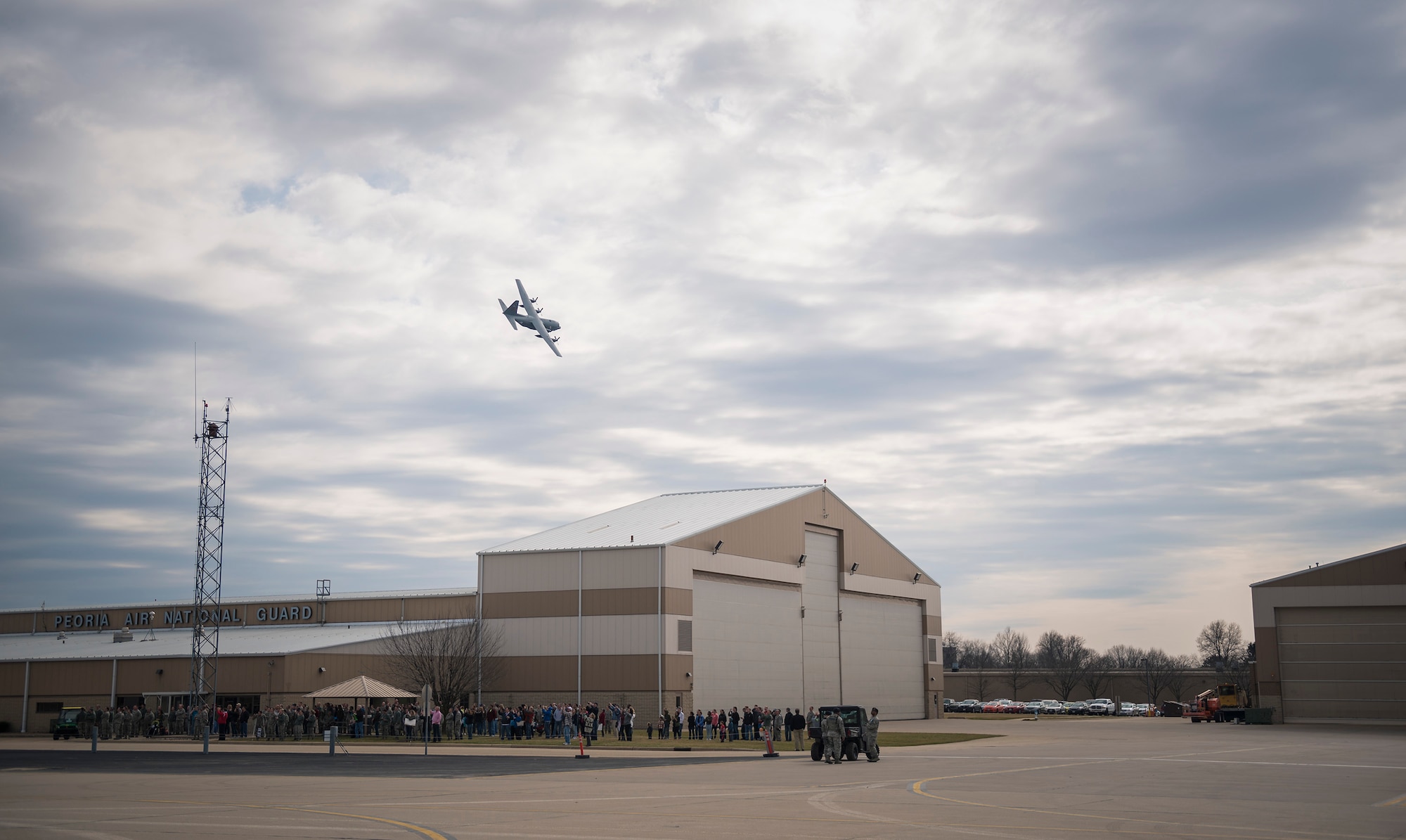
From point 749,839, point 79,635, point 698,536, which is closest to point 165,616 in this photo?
Answer: point 79,635

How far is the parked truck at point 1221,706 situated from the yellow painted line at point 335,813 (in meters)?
67.2

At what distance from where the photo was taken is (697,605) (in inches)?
2344

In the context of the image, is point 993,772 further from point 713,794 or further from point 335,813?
point 335,813

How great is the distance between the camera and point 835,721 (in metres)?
34.9

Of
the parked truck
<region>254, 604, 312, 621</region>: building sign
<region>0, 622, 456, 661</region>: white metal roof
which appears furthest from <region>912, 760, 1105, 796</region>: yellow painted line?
<region>254, 604, 312, 621</region>: building sign

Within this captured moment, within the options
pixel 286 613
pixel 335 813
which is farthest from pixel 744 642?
pixel 335 813

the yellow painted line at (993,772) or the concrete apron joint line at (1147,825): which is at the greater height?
the concrete apron joint line at (1147,825)

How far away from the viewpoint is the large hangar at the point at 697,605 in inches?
2269

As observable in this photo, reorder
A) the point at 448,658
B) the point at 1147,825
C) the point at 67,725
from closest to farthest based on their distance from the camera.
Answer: the point at 1147,825
the point at 67,725
the point at 448,658

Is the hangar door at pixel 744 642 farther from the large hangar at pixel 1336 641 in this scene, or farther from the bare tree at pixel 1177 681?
the bare tree at pixel 1177 681

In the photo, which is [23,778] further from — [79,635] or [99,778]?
[79,635]

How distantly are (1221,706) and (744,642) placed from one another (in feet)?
112

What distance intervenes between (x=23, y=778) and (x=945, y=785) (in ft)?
70.1

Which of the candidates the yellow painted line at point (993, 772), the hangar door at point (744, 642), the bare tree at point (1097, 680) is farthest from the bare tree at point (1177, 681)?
the yellow painted line at point (993, 772)
